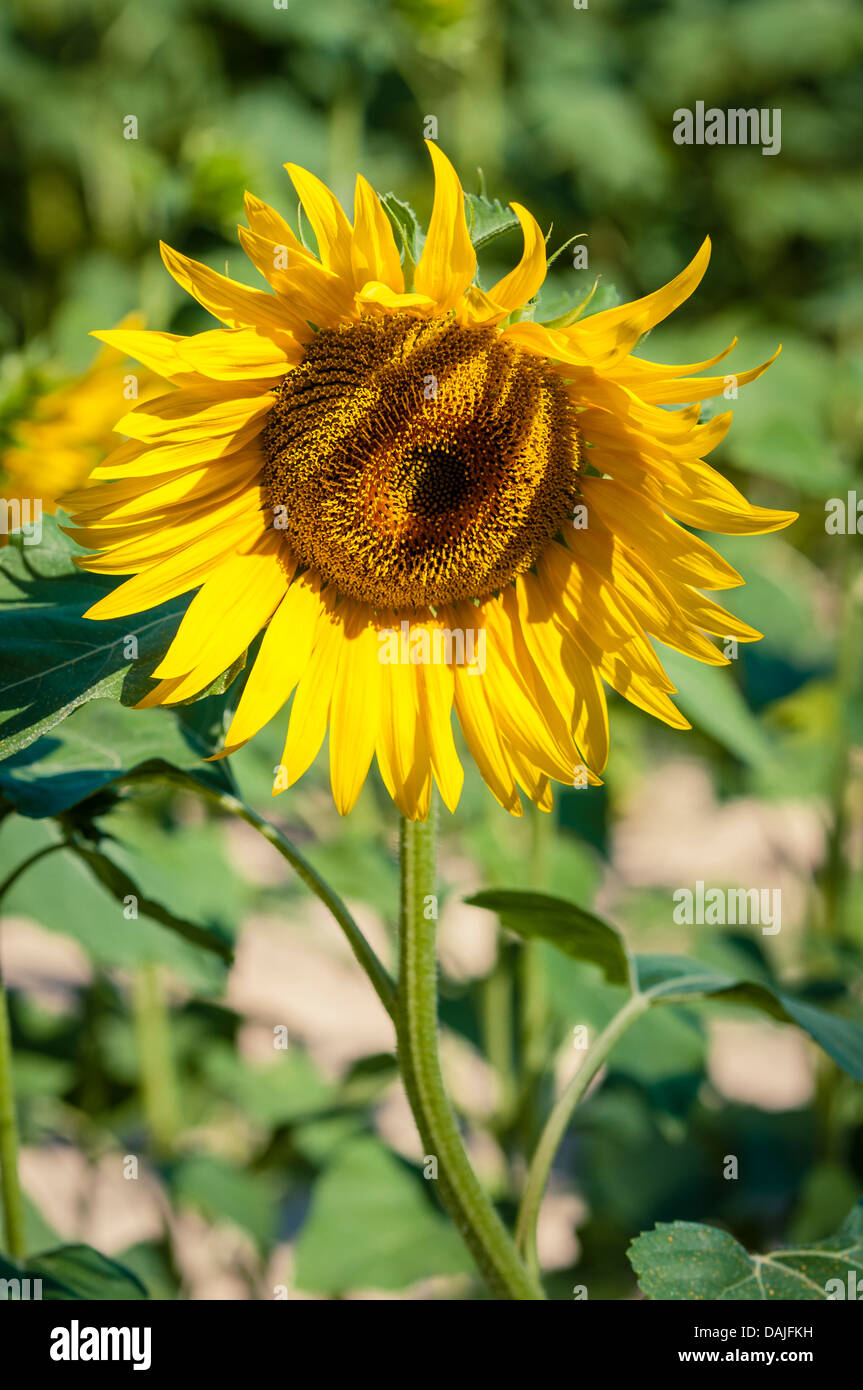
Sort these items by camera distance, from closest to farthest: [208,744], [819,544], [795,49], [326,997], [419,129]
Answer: [208,744], [326,997], [419,129], [819,544], [795,49]

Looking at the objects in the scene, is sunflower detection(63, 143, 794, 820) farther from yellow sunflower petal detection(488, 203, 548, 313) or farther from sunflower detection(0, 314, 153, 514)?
sunflower detection(0, 314, 153, 514)

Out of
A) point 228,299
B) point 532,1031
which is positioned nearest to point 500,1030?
point 532,1031

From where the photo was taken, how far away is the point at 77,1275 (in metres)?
0.83

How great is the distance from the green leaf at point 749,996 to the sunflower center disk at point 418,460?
34cm

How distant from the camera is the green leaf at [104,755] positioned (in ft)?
2.62

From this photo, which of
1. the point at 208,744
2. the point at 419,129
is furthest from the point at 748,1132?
the point at 419,129

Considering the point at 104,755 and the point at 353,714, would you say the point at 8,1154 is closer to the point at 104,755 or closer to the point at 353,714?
the point at 104,755

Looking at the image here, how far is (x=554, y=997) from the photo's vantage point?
56.3 inches

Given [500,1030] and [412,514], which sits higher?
Answer: [412,514]

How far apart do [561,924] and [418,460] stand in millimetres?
343

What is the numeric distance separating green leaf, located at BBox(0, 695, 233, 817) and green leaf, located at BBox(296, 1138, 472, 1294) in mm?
872

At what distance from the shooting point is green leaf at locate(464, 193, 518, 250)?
682mm
